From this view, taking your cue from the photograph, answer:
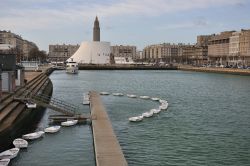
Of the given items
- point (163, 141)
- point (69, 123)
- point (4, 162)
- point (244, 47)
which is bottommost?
point (163, 141)

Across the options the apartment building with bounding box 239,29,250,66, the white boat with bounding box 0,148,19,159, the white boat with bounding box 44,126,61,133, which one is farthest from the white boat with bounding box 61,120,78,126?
the apartment building with bounding box 239,29,250,66

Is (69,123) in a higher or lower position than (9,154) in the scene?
higher

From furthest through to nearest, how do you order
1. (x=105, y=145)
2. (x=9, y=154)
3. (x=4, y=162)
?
1. (x=105, y=145)
2. (x=9, y=154)
3. (x=4, y=162)

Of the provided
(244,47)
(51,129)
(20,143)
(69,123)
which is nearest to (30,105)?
(69,123)

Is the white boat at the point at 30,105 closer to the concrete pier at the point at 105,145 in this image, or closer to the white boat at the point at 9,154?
the concrete pier at the point at 105,145

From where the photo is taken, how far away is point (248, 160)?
2273cm

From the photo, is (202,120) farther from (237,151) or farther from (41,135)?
(41,135)

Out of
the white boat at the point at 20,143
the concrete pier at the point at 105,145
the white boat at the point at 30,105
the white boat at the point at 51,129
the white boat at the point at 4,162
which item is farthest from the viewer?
the white boat at the point at 30,105

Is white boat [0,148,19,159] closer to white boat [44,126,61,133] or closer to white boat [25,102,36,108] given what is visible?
white boat [44,126,61,133]

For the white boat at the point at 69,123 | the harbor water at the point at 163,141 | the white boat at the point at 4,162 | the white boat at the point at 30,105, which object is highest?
the white boat at the point at 30,105

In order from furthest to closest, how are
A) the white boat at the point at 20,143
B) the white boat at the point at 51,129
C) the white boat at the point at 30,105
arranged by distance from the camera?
the white boat at the point at 30,105, the white boat at the point at 51,129, the white boat at the point at 20,143

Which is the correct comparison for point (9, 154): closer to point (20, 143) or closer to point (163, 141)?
point (20, 143)

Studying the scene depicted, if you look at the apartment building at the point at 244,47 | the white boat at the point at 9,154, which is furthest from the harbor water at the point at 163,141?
the apartment building at the point at 244,47

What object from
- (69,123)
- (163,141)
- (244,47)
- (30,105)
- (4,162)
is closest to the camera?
(4,162)
